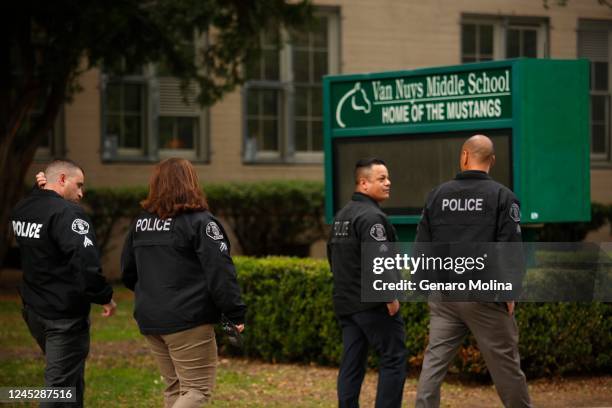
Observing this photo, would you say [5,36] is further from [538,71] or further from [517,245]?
[517,245]

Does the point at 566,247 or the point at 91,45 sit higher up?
the point at 91,45

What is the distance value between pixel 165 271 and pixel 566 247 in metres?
4.77

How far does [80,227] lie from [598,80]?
1897cm

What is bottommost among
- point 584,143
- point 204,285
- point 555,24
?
point 204,285

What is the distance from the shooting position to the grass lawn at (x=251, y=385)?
32.0 ft

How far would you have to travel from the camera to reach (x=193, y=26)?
16.8m

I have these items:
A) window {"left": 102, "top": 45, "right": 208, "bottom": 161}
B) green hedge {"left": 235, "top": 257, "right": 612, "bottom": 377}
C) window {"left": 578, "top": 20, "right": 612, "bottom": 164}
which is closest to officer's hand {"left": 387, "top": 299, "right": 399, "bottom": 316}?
green hedge {"left": 235, "top": 257, "right": 612, "bottom": 377}

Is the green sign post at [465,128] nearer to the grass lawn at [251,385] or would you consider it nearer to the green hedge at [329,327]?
the green hedge at [329,327]

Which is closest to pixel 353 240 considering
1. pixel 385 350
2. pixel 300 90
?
pixel 385 350

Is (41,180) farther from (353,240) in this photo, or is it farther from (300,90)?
(300,90)

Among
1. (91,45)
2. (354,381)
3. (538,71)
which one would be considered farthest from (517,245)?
(91,45)

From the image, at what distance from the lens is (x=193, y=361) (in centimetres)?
691

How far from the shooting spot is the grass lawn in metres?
9.74

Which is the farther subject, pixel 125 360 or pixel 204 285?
pixel 125 360
